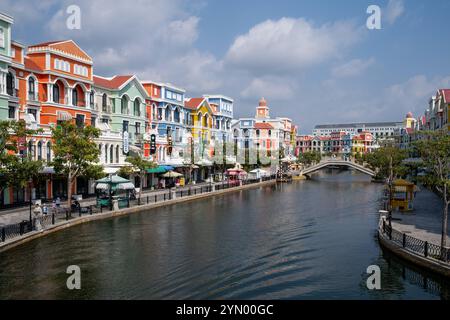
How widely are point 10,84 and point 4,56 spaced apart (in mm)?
3516

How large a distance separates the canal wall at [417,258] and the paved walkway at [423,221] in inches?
86.9

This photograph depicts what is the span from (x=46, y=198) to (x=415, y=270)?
3397 cm

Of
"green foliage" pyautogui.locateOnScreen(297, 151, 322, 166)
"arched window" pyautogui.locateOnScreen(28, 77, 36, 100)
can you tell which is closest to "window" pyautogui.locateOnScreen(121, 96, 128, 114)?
"arched window" pyautogui.locateOnScreen(28, 77, 36, 100)

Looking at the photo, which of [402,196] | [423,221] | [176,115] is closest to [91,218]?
[423,221]

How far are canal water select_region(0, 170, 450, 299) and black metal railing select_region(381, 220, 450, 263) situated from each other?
96 cm

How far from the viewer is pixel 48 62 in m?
43.8

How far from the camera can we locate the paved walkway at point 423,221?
2662 cm

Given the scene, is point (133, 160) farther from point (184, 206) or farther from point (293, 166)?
point (293, 166)

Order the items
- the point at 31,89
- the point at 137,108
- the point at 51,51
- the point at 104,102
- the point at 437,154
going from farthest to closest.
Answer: the point at 137,108 → the point at 104,102 → the point at 51,51 → the point at 31,89 → the point at 437,154

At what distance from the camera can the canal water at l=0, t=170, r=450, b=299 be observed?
18.5 meters

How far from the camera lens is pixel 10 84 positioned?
39.7 metres

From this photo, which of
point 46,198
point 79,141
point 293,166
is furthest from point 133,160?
point 293,166

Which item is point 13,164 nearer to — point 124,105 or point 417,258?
point 417,258
